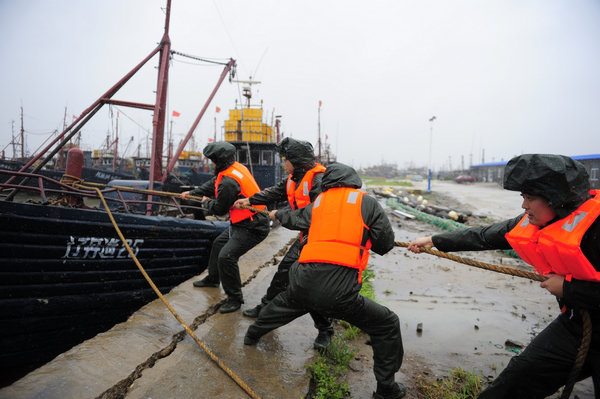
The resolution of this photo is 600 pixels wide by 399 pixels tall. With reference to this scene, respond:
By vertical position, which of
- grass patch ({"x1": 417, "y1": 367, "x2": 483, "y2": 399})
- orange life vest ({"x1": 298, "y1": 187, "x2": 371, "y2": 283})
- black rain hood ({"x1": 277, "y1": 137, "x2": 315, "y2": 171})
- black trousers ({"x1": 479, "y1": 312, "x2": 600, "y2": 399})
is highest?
black rain hood ({"x1": 277, "y1": 137, "x2": 315, "y2": 171})

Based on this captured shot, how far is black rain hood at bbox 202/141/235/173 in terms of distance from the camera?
163 inches

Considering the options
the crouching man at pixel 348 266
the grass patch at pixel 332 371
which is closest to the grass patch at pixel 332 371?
the grass patch at pixel 332 371

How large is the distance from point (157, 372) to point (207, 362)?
1.33ft

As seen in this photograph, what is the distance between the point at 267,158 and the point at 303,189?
9690mm

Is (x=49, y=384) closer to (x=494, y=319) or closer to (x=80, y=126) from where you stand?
(x=494, y=319)

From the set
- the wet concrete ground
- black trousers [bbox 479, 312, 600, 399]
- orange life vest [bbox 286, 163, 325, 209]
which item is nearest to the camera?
black trousers [bbox 479, 312, 600, 399]

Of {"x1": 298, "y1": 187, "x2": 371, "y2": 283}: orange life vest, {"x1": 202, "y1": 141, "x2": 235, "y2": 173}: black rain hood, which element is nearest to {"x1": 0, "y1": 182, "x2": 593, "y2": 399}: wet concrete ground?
{"x1": 298, "y1": 187, "x2": 371, "y2": 283}: orange life vest

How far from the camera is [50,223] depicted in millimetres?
3584

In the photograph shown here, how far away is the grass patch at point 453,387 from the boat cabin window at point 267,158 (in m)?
10.8

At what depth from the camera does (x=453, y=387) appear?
2797mm

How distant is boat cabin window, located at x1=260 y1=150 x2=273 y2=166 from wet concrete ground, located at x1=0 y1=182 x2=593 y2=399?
769cm

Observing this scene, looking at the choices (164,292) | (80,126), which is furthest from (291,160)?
(80,126)

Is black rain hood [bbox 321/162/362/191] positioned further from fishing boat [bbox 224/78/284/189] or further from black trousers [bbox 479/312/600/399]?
fishing boat [bbox 224/78/284/189]

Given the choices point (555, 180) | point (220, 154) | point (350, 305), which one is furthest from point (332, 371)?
point (220, 154)
